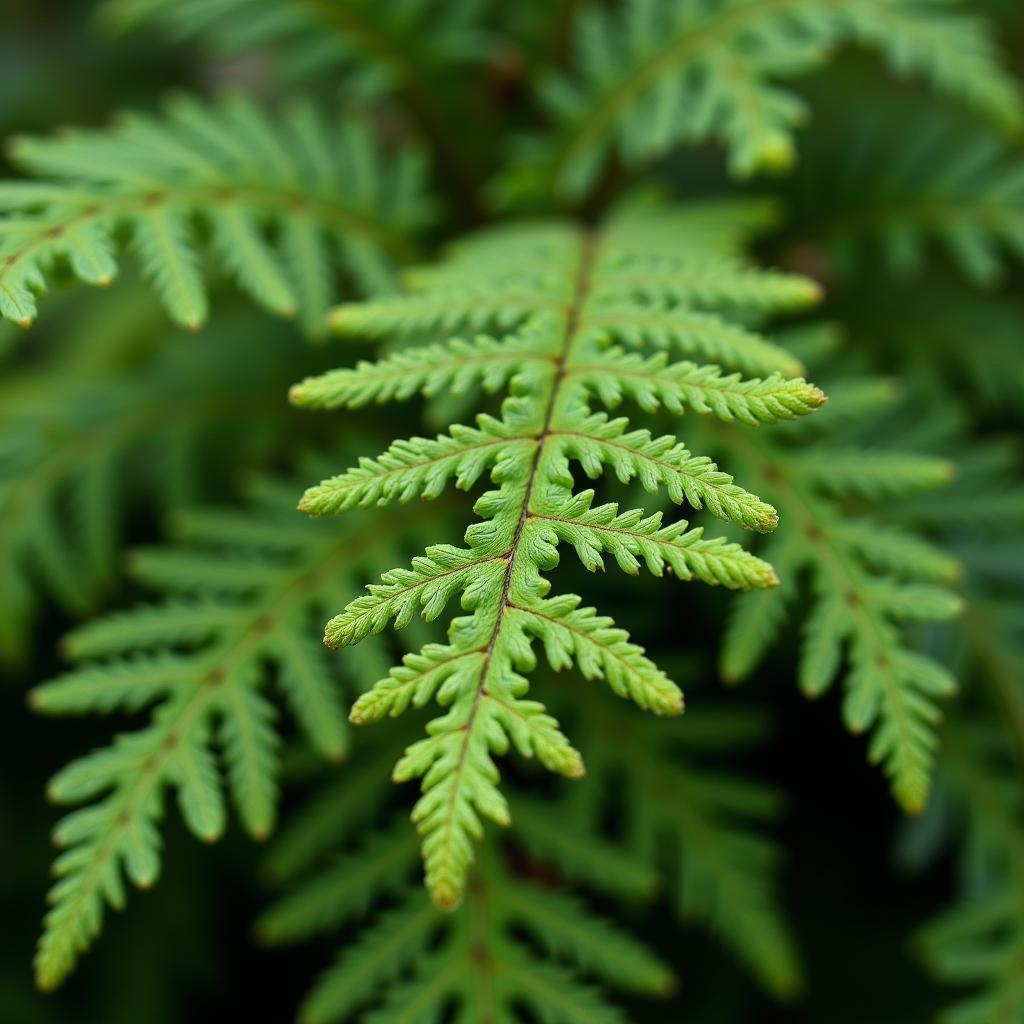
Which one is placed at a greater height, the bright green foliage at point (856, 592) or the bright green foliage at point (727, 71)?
the bright green foliage at point (727, 71)

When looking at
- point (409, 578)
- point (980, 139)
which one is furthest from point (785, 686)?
point (409, 578)

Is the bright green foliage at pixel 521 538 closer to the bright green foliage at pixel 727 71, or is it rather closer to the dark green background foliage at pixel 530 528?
the dark green background foliage at pixel 530 528

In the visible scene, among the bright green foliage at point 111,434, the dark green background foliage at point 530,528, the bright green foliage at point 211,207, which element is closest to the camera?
the dark green background foliage at point 530,528

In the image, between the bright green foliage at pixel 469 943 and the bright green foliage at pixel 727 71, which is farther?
the bright green foliage at pixel 727 71

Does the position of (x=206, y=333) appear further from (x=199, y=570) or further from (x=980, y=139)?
(x=980, y=139)

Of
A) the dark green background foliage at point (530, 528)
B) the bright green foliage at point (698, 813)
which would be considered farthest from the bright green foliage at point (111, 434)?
the bright green foliage at point (698, 813)

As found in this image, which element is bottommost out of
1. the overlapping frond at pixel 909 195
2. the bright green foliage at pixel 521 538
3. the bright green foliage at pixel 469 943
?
the bright green foliage at pixel 469 943

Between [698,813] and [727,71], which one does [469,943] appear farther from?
[727,71]
